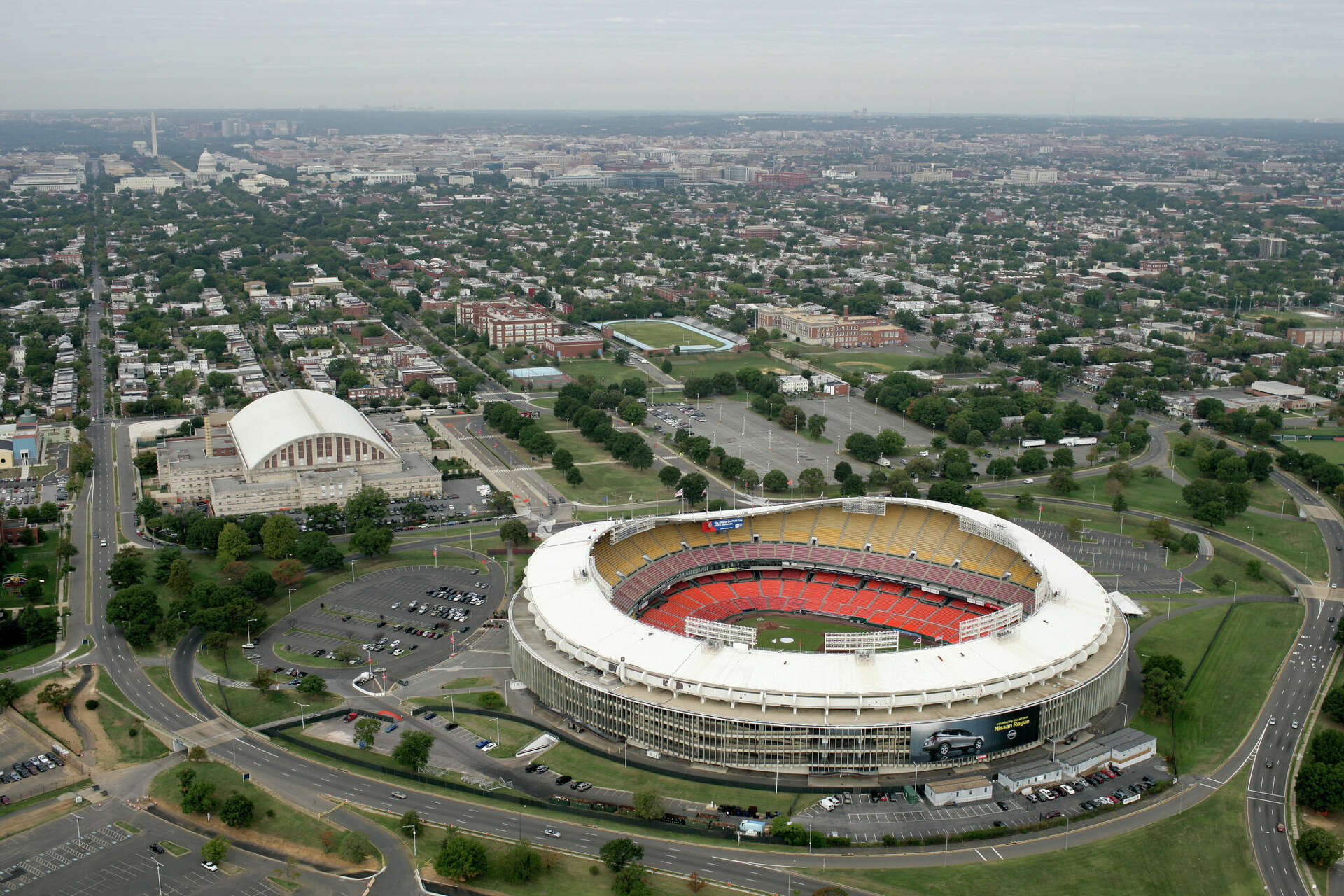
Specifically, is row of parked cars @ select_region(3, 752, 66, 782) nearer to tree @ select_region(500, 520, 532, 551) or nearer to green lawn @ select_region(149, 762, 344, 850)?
green lawn @ select_region(149, 762, 344, 850)

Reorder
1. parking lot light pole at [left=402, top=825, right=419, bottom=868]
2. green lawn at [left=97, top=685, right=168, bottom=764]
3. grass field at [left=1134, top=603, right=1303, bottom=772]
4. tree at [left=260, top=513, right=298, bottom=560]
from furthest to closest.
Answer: tree at [left=260, top=513, right=298, bottom=560]
grass field at [left=1134, top=603, right=1303, bottom=772]
green lawn at [left=97, top=685, right=168, bottom=764]
parking lot light pole at [left=402, top=825, right=419, bottom=868]

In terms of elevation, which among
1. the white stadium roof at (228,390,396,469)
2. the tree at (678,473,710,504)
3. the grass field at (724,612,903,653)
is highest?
the white stadium roof at (228,390,396,469)

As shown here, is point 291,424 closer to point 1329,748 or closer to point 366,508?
point 366,508

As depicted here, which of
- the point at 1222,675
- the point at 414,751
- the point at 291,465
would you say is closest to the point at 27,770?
the point at 414,751

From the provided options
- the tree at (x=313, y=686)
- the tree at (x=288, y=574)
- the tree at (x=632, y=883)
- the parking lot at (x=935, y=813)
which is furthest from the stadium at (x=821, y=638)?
the tree at (x=288, y=574)

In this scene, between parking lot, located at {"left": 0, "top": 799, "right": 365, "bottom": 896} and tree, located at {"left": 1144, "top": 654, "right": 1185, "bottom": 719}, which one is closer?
parking lot, located at {"left": 0, "top": 799, "right": 365, "bottom": 896}

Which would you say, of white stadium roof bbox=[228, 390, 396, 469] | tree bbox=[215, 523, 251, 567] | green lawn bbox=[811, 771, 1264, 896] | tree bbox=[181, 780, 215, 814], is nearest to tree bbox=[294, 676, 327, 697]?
tree bbox=[181, 780, 215, 814]

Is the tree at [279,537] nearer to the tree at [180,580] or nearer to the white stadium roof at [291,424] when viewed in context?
the tree at [180,580]
